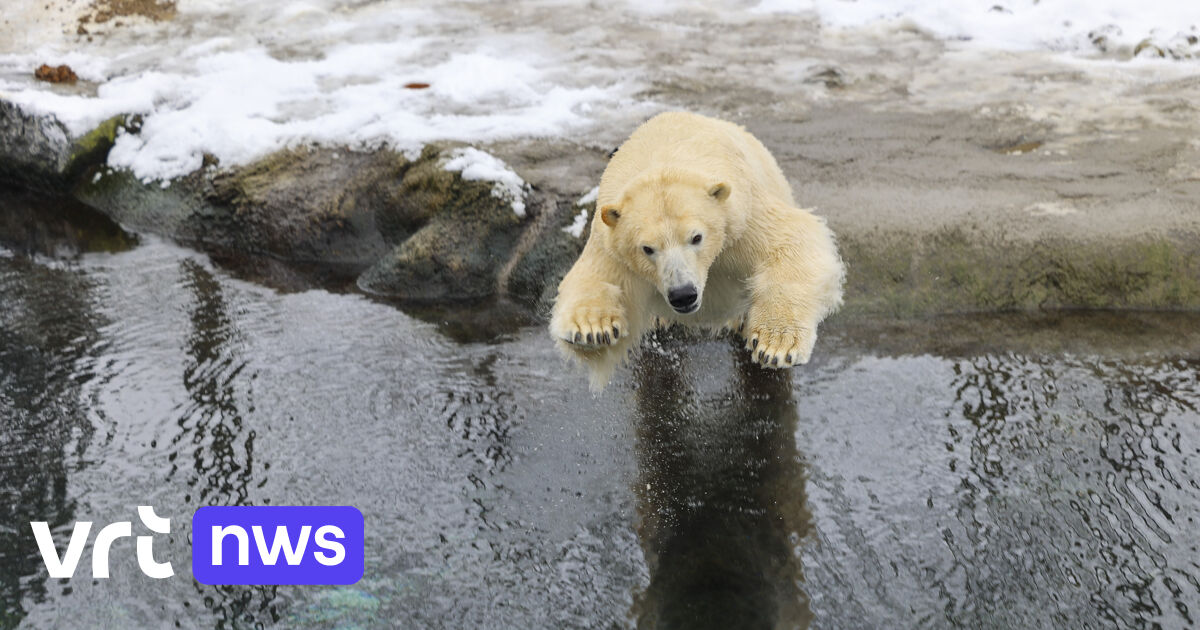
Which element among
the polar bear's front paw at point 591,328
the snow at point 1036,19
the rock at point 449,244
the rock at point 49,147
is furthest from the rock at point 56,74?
the polar bear's front paw at point 591,328

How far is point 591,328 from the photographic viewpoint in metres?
4.16

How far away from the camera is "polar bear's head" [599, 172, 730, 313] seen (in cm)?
389

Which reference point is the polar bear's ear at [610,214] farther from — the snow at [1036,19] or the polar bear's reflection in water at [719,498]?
the snow at [1036,19]

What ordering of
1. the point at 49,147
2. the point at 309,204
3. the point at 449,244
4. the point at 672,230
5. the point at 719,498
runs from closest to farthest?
the point at 672,230
the point at 719,498
the point at 449,244
the point at 309,204
the point at 49,147

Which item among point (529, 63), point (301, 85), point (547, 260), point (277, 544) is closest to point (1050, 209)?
point (547, 260)

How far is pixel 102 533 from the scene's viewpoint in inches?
166

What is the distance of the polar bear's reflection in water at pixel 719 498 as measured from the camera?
12.4 feet

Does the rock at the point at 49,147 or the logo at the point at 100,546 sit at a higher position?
the rock at the point at 49,147

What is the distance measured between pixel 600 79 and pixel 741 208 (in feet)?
Answer: 14.8

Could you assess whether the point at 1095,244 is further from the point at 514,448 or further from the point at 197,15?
the point at 197,15

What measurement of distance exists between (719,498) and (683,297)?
0.99m

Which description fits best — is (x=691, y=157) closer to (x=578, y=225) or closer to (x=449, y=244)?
(x=578, y=225)

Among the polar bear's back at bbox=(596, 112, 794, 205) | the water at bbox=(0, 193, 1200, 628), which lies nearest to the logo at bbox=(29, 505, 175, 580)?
the water at bbox=(0, 193, 1200, 628)

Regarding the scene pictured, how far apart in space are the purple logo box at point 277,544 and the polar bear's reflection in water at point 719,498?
1.15m
